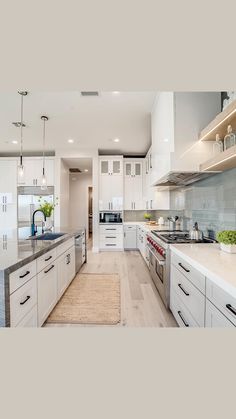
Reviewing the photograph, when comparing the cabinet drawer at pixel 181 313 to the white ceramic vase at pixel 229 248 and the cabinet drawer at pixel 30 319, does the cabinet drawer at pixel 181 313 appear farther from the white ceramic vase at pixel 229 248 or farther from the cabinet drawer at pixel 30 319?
the cabinet drawer at pixel 30 319

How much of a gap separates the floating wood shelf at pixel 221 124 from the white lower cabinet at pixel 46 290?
80.8 inches

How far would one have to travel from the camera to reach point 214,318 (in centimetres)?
112

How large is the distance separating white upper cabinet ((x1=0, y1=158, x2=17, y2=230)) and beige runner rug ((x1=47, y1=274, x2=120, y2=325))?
3.61 metres

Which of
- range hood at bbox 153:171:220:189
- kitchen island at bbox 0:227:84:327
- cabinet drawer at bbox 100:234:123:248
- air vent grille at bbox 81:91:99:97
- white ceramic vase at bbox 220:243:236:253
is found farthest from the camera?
cabinet drawer at bbox 100:234:123:248

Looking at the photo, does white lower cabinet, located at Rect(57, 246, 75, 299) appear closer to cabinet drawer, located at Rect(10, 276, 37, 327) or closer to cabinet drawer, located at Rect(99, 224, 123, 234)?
cabinet drawer, located at Rect(10, 276, 37, 327)

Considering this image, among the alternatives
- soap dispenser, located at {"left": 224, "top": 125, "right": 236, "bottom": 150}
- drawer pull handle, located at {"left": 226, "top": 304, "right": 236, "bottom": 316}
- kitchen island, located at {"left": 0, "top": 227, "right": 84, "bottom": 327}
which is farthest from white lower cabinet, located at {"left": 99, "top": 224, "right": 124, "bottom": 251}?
drawer pull handle, located at {"left": 226, "top": 304, "right": 236, "bottom": 316}

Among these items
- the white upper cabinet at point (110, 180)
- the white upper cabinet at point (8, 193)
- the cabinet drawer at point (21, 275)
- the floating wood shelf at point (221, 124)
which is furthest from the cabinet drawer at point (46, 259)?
the white upper cabinet at point (8, 193)

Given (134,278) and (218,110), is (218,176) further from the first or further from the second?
(134,278)

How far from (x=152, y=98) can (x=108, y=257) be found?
3.55 meters

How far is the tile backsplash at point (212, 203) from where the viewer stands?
1915mm

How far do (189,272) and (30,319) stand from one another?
51.9 inches

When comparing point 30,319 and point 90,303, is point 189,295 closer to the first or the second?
point 30,319

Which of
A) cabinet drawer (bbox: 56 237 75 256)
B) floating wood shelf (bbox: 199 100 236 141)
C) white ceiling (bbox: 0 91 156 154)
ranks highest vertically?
white ceiling (bbox: 0 91 156 154)

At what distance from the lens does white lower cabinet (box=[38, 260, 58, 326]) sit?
178 cm
